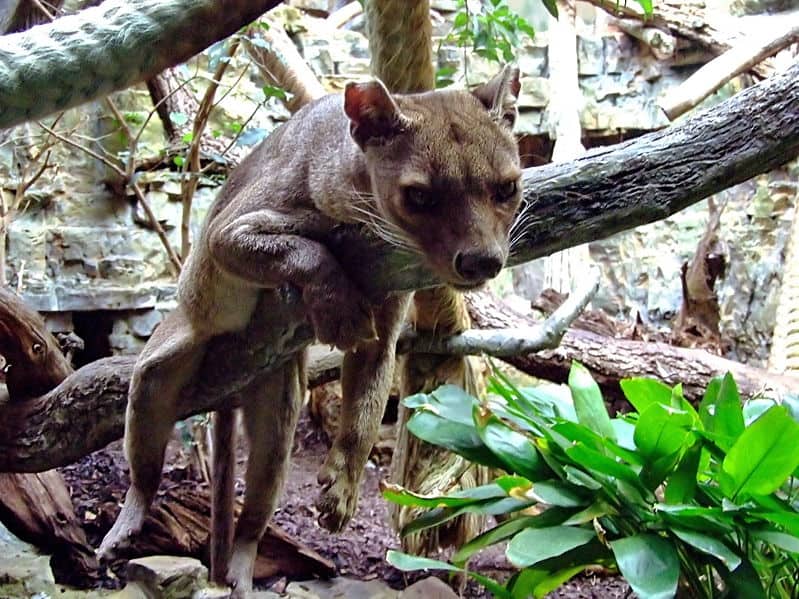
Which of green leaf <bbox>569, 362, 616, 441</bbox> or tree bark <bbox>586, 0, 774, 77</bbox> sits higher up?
tree bark <bbox>586, 0, 774, 77</bbox>

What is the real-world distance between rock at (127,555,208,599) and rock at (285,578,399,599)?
1.59 feet

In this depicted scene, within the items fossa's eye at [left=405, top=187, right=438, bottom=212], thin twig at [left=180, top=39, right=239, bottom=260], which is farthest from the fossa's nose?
thin twig at [left=180, top=39, right=239, bottom=260]

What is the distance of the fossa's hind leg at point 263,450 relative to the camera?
3.31 meters

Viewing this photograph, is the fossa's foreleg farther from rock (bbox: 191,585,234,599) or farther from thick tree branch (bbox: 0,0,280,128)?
thick tree branch (bbox: 0,0,280,128)

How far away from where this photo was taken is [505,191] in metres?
2.32

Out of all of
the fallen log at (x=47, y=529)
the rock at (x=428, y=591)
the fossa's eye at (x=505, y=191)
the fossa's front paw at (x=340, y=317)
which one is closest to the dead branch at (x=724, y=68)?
the rock at (x=428, y=591)

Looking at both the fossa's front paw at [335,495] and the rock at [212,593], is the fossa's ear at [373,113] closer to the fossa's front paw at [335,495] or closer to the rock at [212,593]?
the fossa's front paw at [335,495]

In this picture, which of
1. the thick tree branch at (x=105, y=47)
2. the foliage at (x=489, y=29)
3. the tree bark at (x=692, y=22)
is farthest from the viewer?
the tree bark at (x=692, y=22)

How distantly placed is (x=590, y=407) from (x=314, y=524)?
2.61m

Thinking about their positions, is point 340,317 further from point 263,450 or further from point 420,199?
point 263,450

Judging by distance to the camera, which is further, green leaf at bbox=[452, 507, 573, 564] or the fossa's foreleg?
the fossa's foreleg

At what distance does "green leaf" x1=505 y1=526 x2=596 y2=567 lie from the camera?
220 cm

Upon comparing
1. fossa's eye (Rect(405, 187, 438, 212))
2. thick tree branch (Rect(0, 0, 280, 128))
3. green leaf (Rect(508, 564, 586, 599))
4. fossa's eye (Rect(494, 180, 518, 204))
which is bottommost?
green leaf (Rect(508, 564, 586, 599))

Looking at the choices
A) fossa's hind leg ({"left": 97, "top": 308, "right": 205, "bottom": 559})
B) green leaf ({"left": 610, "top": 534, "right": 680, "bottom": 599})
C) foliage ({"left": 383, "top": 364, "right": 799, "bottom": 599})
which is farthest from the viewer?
fossa's hind leg ({"left": 97, "top": 308, "right": 205, "bottom": 559})
